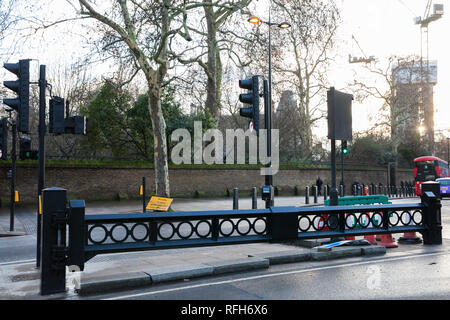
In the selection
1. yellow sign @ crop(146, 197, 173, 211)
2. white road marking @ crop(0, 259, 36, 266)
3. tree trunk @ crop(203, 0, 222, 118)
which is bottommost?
white road marking @ crop(0, 259, 36, 266)

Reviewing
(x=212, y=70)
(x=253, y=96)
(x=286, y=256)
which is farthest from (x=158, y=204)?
(x=212, y=70)

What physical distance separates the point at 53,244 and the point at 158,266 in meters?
1.95

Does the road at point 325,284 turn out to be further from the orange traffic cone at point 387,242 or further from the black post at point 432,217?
the black post at point 432,217

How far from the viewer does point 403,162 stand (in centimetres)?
4997

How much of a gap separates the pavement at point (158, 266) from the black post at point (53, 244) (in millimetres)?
163

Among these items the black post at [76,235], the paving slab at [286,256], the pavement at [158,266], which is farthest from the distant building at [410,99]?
the black post at [76,235]

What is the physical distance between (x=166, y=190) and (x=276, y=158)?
18612 mm

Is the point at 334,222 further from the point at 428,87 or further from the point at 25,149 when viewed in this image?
the point at 428,87

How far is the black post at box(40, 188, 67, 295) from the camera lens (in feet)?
16.3

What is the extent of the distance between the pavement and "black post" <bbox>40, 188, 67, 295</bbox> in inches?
6.4

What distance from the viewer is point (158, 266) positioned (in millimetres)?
6508

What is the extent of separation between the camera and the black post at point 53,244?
16.3 feet

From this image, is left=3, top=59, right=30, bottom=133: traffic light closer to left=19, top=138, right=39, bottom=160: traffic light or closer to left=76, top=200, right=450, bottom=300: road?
left=19, top=138, right=39, bottom=160: traffic light

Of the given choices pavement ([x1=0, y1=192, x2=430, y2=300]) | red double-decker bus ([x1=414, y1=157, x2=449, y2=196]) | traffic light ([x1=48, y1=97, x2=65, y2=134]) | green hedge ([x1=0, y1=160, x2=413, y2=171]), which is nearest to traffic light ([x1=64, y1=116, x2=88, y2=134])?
traffic light ([x1=48, y1=97, x2=65, y2=134])
